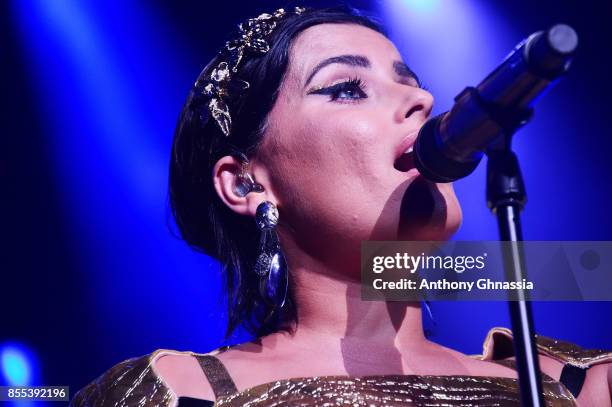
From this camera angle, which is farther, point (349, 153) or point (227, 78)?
point (227, 78)

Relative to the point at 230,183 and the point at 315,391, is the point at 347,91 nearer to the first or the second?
the point at 230,183

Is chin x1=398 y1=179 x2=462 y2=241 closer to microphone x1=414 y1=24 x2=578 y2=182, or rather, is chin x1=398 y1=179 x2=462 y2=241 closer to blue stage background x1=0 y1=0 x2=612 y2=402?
microphone x1=414 y1=24 x2=578 y2=182

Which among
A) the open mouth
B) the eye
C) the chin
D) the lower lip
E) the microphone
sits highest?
the eye

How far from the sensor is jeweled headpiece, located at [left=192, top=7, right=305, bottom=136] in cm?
180

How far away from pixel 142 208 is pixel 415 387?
51.1 inches

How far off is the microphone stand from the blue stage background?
1.32 meters

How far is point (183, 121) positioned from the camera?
1.91 metres

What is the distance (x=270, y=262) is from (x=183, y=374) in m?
0.34

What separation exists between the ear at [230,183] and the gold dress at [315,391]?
1.30ft

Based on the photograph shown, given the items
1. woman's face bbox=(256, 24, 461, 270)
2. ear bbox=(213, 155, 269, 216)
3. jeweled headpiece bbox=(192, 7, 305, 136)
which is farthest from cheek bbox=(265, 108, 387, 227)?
jeweled headpiece bbox=(192, 7, 305, 136)

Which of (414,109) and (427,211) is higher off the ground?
(414,109)

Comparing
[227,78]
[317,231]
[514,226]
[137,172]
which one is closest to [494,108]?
[514,226]

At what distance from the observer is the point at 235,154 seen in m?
1.76

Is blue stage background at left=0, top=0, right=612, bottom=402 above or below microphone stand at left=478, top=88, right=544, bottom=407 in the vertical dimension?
above
